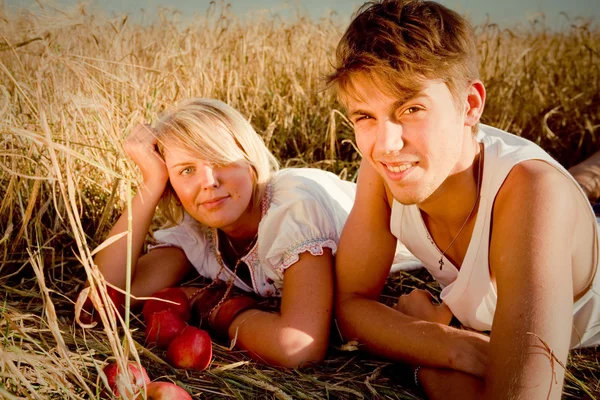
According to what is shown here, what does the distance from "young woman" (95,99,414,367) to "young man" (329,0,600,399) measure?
0.16 metres

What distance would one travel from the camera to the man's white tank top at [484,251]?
169 cm

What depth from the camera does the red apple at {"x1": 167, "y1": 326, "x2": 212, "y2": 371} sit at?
183 cm

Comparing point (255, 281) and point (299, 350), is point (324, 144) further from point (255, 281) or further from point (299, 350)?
point (299, 350)

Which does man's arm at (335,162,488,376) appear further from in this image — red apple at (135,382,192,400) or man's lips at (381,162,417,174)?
red apple at (135,382,192,400)

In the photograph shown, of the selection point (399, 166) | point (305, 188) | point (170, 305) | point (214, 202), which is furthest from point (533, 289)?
point (170, 305)

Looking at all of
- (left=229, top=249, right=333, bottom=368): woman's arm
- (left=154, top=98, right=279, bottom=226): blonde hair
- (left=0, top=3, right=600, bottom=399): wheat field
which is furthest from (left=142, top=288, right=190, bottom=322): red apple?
(left=154, top=98, right=279, bottom=226): blonde hair

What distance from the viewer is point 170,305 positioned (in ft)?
7.22

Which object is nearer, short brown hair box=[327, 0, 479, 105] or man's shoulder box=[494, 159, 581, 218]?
man's shoulder box=[494, 159, 581, 218]

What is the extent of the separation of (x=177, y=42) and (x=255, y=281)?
229cm

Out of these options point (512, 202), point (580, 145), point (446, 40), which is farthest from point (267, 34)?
point (512, 202)

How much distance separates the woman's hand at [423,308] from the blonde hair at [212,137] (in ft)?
2.41

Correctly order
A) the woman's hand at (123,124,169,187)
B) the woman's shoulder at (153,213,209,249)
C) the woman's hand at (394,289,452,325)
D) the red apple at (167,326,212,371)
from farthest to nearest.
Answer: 1. the woman's shoulder at (153,213,209,249)
2. the woman's hand at (123,124,169,187)
3. the woman's hand at (394,289,452,325)
4. the red apple at (167,326,212,371)

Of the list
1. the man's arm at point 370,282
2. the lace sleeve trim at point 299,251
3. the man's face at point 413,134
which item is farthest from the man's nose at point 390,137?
the lace sleeve trim at point 299,251

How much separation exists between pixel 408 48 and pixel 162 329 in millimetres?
1273
